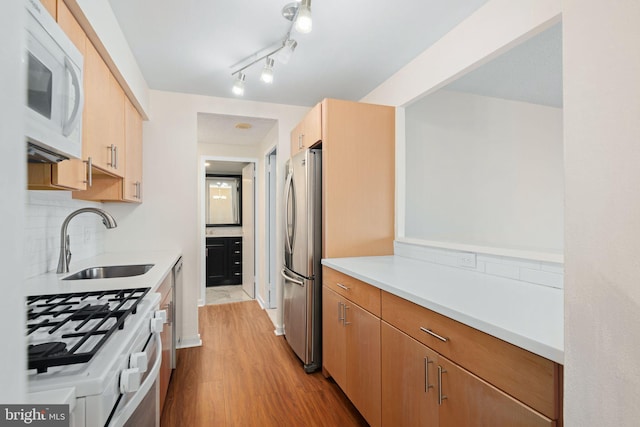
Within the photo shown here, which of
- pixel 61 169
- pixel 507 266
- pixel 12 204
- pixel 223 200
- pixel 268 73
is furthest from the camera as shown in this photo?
pixel 223 200

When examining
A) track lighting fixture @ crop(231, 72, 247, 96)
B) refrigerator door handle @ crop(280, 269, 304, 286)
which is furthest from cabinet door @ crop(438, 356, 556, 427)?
track lighting fixture @ crop(231, 72, 247, 96)

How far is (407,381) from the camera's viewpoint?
1.34 meters

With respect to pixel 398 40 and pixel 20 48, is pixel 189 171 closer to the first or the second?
pixel 398 40

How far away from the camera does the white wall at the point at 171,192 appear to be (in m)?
2.94

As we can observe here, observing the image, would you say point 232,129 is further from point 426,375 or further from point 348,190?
point 426,375

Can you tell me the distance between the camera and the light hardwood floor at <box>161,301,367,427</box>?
6.20 ft

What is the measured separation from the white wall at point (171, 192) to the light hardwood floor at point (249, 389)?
18.1 inches

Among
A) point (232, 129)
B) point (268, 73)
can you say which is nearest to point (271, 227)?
point (232, 129)

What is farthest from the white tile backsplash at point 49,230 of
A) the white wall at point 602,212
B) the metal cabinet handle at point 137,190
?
the white wall at point 602,212

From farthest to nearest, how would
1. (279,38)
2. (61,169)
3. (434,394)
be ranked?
(279,38) → (61,169) → (434,394)

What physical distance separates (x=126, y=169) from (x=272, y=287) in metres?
2.29

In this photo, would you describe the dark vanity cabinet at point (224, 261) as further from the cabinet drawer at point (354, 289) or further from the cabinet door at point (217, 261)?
the cabinet drawer at point (354, 289)

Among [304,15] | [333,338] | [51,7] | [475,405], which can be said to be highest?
[304,15]
